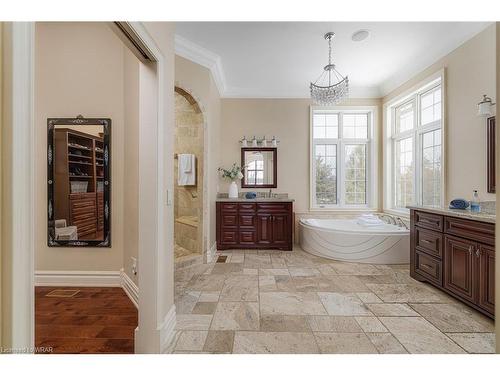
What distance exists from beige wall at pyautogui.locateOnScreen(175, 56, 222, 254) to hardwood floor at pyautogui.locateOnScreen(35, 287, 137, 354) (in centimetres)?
159

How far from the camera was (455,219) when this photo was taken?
242 cm

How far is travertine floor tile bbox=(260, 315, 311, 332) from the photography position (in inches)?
78.1

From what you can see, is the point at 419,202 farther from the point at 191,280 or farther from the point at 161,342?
the point at 161,342

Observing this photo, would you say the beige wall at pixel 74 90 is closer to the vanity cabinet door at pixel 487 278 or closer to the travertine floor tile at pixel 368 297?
the travertine floor tile at pixel 368 297

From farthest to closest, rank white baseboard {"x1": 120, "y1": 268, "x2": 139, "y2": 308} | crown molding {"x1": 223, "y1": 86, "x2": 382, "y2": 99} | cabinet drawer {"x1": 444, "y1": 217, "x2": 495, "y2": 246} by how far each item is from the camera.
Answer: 1. crown molding {"x1": 223, "y1": 86, "x2": 382, "y2": 99}
2. white baseboard {"x1": 120, "y1": 268, "x2": 139, "y2": 308}
3. cabinet drawer {"x1": 444, "y1": 217, "x2": 495, "y2": 246}

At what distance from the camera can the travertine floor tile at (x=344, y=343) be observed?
174 centimetres

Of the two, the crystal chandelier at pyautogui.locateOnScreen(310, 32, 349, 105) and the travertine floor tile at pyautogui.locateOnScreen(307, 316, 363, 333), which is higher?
the crystal chandelier at pyautogui.locateOnScreen(310, 32, 349, 105)

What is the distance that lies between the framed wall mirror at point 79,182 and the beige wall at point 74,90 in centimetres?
8

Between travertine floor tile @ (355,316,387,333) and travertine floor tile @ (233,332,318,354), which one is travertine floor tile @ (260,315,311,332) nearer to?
travertine floor tile @ (233,332,318,354)

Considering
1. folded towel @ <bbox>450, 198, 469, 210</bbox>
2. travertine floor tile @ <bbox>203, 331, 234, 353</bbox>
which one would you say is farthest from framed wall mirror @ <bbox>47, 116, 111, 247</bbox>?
folded towel @ <bbox>450, 198, 469, 210</bbox>
